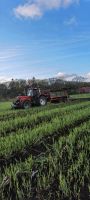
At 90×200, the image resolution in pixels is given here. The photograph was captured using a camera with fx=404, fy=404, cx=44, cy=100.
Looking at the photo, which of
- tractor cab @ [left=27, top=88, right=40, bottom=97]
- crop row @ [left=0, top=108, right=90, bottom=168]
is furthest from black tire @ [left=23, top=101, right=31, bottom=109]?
crop row @ [left=0, top=108, right=90, bottom=168]

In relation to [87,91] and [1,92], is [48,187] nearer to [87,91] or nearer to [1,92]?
[1,92]

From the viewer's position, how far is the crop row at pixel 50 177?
19.8ft

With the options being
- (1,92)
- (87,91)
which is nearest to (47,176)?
(1,92)

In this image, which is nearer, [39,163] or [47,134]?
[39,163]

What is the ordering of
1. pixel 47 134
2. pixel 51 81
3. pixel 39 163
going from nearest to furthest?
pixel 39 163
pixel 47 134
pixel 51 81

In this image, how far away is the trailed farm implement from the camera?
26.5 m

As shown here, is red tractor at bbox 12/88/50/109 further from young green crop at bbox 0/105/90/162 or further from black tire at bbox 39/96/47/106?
young green crop at bbox 0/105/90/162

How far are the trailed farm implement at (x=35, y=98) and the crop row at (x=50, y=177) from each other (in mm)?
18200

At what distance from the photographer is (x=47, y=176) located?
670 centimetres

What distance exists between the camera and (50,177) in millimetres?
6648

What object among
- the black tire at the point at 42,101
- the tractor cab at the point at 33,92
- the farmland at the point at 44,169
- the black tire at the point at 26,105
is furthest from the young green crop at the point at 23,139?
the black tire at the point at 42,101

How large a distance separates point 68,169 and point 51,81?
1844 inches

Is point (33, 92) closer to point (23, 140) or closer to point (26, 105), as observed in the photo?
point (26, 105)

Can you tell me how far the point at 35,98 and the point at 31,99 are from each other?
1.55ft
